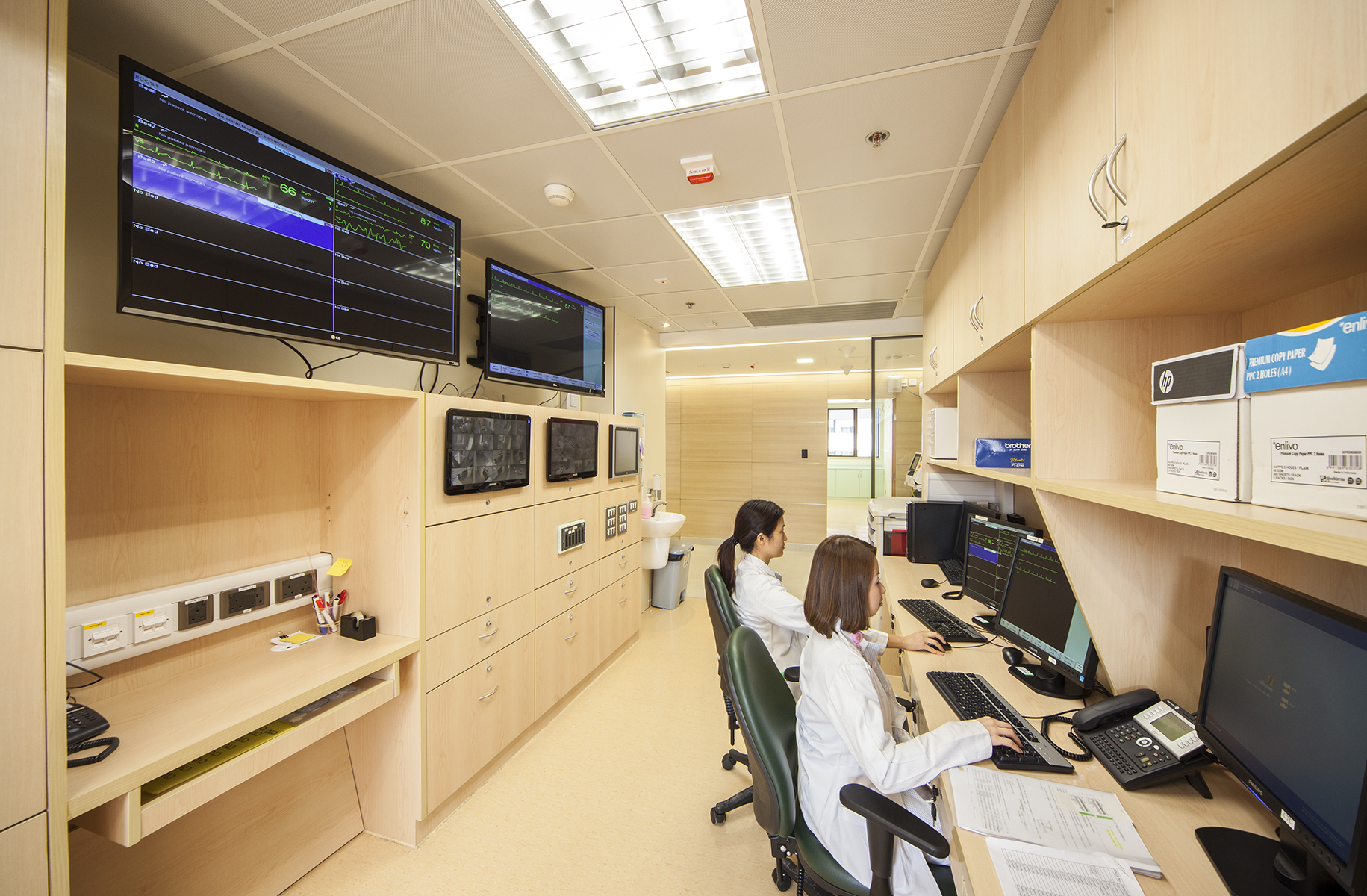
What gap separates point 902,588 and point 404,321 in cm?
274

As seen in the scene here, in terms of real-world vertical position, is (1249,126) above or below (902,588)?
above

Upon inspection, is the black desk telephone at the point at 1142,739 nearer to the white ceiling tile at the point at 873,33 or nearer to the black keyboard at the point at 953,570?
the black keyboard at the point at 953,570

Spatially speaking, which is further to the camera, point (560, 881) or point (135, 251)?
point (560, 881)

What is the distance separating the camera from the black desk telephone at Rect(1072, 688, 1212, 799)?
1060 millimetres

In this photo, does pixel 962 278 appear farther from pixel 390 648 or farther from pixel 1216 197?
pixel 390 648

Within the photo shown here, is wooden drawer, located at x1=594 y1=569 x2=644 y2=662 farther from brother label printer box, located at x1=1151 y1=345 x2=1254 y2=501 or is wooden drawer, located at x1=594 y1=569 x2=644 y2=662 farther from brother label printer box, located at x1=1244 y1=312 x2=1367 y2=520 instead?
brother label printer box, located at x1=1244 y1=312 x2=1367 y2=520

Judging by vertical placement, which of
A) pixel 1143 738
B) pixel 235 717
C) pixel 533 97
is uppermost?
pixel 533 97

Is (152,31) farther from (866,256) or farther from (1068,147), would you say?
(866,256)

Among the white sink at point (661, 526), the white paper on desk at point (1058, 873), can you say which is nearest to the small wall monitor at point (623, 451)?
the white sink at point (661, 526)

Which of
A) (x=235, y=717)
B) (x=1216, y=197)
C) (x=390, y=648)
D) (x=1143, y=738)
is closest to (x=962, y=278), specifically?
(x=1216, y=197)

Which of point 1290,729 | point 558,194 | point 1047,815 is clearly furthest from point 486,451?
point 1290,729

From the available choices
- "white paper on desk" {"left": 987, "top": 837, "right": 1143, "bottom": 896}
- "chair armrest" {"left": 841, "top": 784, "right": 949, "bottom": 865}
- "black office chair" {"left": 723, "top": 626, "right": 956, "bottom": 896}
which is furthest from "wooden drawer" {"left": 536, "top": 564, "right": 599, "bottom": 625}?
"white paper on desk" {"left": 987, "top": 837, "right": 1143, "bottom": 896}

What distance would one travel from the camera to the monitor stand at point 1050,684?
1.51 meters

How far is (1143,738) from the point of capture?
45.4 inches
